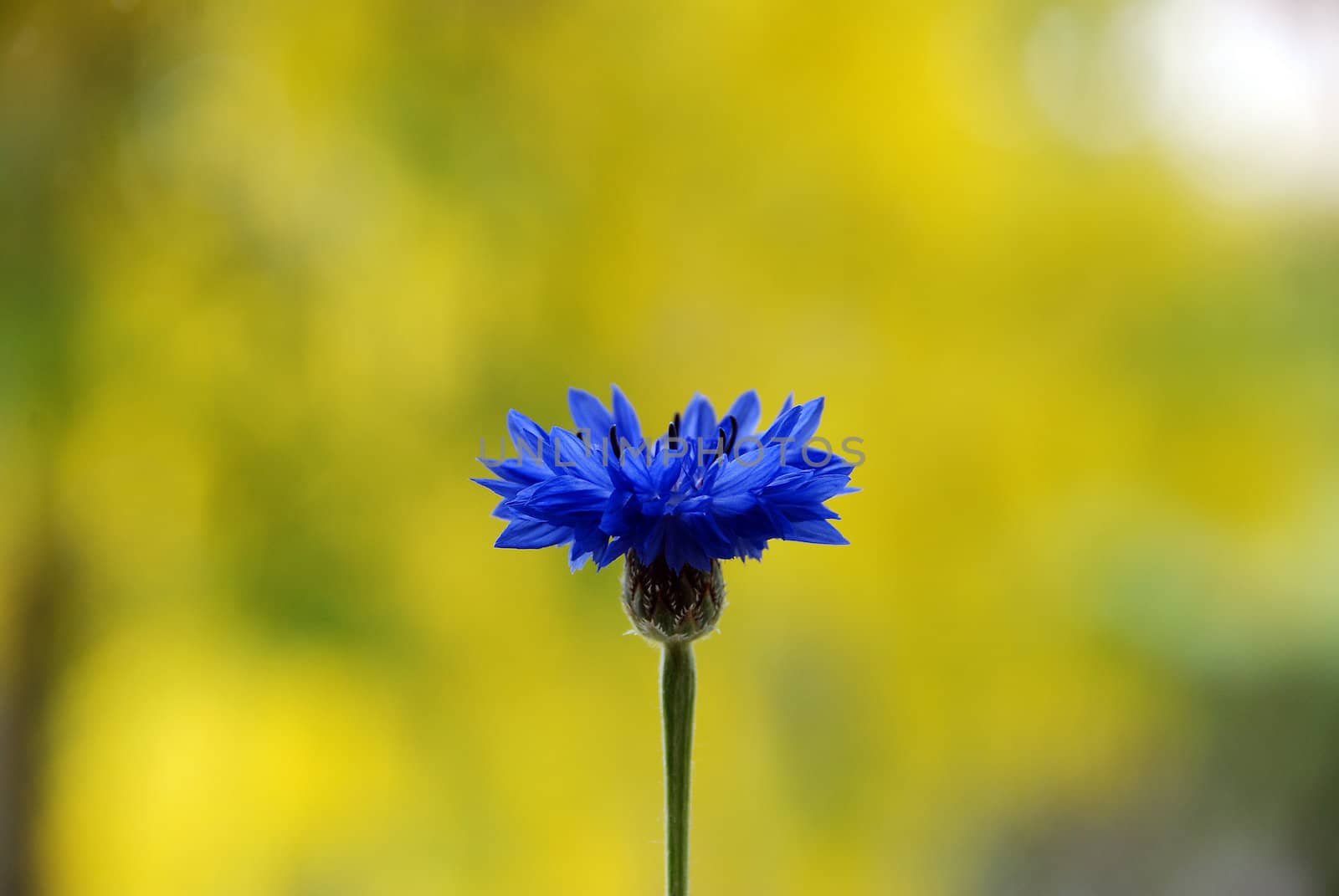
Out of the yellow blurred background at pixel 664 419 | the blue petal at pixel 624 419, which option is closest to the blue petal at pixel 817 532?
the blue petal at pixel 624 419

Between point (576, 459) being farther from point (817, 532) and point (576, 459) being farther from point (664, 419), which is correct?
point (664, 419)

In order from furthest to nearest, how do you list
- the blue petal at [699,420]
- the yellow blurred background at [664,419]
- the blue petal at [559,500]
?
the yellow blurred background at [664,419]
the blue petal at [699,420]
the blue petal at [559,500]

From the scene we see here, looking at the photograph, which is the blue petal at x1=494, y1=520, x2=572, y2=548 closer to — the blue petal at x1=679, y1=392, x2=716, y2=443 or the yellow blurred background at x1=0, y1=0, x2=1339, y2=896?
the blue petal at x1=679, y1=392, x2=716, y2=443

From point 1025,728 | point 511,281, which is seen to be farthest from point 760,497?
point 1025,728

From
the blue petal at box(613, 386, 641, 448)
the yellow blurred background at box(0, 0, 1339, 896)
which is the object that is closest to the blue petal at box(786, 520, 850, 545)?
the blue petal at box(613, 386, 641, 448)

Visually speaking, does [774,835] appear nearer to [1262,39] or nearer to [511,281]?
[511,281]

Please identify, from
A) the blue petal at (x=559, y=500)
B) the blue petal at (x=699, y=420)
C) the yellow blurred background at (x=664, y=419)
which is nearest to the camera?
the blue petal at (x=559, y=500)

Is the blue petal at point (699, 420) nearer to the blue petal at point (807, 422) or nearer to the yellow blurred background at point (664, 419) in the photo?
the blue petal at point (807, 422)
